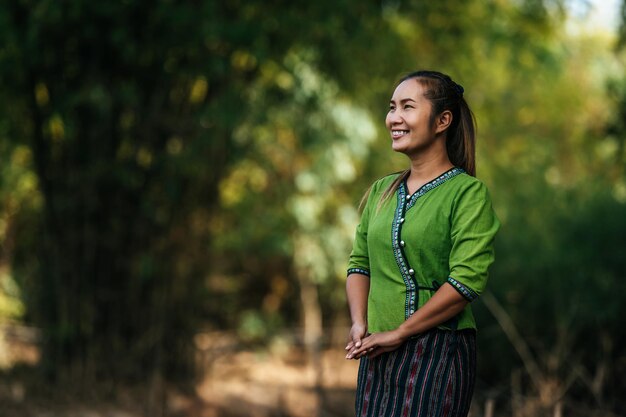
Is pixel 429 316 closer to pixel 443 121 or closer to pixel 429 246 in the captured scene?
pixel 429 246

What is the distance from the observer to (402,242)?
1.84 metres

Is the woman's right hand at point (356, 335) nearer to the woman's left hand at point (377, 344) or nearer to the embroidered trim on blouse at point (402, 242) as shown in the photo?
the woman's left hand at point (377, 344)

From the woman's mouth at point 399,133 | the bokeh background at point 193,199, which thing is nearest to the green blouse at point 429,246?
the woman's mouth at point 399,133

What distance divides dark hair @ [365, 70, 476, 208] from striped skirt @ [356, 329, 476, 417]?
339 millimetres

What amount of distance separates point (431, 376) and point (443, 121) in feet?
1.80

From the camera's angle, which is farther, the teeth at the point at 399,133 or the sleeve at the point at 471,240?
the teeth at the point at 399,133

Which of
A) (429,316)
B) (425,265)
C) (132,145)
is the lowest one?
(429,316)

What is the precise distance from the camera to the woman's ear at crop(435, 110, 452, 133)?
1883mm

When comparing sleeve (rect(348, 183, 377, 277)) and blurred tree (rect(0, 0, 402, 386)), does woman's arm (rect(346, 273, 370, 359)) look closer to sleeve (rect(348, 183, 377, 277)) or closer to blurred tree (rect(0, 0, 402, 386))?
sleeve (rect(348, 183, 377, 277))

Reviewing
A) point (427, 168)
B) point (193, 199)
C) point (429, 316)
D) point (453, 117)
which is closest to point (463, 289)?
point (429, 316)

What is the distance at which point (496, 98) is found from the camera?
532 inches

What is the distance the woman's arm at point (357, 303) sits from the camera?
190 centimetres

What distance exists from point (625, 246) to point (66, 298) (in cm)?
374

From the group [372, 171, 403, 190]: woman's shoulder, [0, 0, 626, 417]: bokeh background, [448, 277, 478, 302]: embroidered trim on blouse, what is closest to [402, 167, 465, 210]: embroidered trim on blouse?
[372, 171, 403, 190]: woman's shoulder
